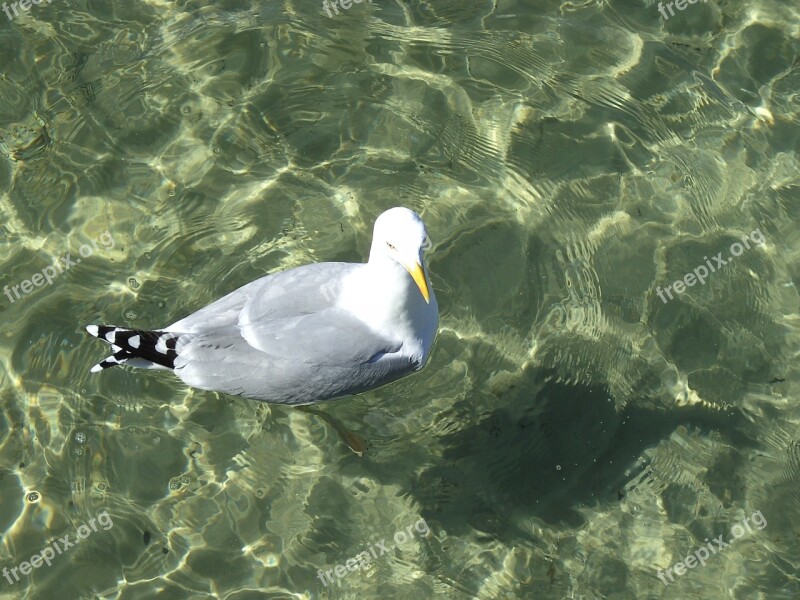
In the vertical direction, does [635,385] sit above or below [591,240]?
below

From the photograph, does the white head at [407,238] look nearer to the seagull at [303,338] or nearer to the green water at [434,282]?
the seagull at [303,338]

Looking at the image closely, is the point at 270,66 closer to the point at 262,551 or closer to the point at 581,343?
the point at 581,343

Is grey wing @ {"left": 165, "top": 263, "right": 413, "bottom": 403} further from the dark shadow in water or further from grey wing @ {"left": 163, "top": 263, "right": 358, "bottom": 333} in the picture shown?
the dark shadow in water

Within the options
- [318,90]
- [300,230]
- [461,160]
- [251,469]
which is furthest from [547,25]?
[251,469]

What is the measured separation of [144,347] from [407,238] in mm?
1538

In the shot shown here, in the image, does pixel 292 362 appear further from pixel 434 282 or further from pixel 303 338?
pixel 434 282

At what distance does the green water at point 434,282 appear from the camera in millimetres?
4887

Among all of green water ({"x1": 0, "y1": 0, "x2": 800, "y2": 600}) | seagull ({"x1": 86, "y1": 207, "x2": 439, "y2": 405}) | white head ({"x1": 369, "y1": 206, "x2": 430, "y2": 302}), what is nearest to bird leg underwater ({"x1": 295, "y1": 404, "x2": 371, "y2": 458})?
green water ({"x1": 0, "y1": 0, "x2": 800, "y2": 600})

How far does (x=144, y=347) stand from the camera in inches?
177

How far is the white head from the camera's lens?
3.93 meters

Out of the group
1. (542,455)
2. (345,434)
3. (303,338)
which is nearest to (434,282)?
(345,434)

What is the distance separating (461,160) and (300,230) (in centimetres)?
118

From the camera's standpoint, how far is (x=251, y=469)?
16.5ft

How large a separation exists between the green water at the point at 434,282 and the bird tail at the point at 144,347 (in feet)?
1.98
